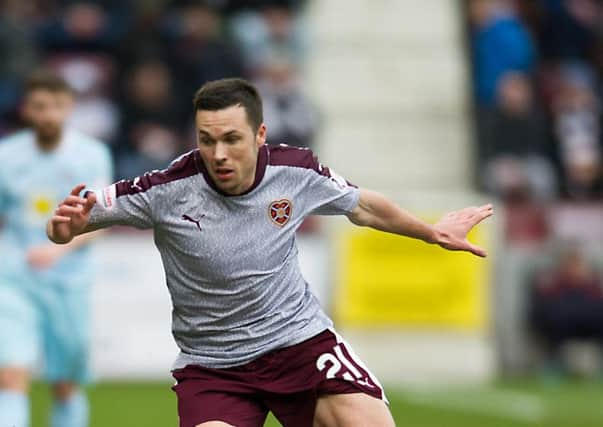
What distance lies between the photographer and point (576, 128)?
17766mm

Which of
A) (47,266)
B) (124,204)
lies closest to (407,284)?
(47,266)

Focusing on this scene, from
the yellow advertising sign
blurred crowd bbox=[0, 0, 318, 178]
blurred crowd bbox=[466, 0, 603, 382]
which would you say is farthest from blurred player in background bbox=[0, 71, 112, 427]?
blurred crowd bbox=[466, 0, 603, 382]

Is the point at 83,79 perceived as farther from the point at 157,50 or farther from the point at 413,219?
the point at 413,219

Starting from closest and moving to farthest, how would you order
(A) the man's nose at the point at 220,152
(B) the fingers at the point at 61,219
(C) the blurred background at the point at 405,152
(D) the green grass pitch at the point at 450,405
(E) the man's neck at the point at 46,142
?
(A) the man's nose at the point at 220,152 < (B) the fingers at the point at 61,219 < (E) the man's neck at the point at 46,142 < (D) the green grass pitch at the point at 450,405 < (C) the blurred background at the point at 405,152

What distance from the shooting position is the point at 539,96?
62.1ft

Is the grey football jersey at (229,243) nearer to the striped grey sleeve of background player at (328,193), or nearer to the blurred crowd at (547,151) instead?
the striped grey sleeve of background player at (328,193)

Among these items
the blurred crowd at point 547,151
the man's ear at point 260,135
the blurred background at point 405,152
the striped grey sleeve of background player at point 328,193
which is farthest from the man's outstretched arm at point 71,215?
the blurred crowd at point 547,151

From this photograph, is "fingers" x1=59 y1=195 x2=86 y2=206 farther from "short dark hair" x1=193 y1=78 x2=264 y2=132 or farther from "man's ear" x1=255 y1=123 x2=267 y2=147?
"man's ear" x1=255 y1=123 x2=267 y2=147

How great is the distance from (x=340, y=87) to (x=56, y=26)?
12.7 feet

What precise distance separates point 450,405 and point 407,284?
2635mm

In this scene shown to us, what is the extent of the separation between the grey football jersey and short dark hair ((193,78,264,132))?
217 millimetres

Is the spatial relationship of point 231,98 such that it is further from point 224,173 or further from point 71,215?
point 71,215

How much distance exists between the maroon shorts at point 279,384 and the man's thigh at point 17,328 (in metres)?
2.61

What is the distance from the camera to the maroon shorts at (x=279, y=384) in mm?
6586
